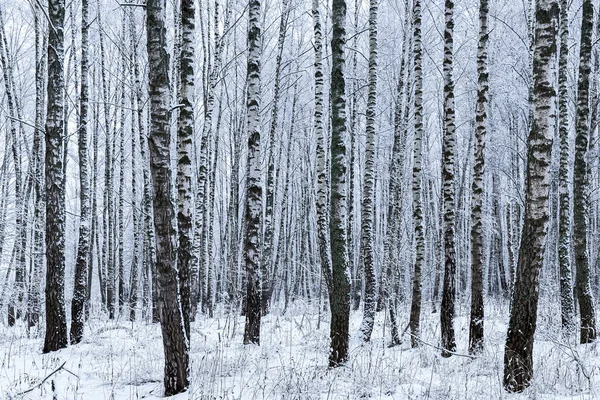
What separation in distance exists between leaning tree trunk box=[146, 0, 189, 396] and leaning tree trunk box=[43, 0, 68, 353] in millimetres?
4266

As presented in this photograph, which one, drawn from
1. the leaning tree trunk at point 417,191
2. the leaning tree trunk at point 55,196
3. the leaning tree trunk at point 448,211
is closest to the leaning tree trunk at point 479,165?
the leaning tree trunk at point 448,211

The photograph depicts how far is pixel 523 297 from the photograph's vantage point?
566 centimetres

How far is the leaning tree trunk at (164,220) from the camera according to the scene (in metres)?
5.57

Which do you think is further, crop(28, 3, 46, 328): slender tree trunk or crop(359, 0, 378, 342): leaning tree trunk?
crop(28, 3, 46, 328): slender tree trunk

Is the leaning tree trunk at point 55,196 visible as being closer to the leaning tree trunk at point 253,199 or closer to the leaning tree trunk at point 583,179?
the leaning tree trunk at point 253,199

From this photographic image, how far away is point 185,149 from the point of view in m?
6.53

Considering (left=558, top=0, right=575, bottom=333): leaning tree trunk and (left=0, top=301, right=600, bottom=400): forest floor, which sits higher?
(left=558, top=0, right=575, bottom=333): leaning tree trunk

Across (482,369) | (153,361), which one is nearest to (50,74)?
(153,361)

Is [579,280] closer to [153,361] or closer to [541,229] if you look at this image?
[541,229]

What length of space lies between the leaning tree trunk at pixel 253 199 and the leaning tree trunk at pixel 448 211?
3.55m

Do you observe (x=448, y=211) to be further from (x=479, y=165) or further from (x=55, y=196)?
(x=55, y=196)

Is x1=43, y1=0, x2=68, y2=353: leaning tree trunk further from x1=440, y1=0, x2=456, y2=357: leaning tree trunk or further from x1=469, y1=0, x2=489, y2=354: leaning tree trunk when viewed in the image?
x1=469, y1=0, x2=489, y2=354: leaning tree trunk

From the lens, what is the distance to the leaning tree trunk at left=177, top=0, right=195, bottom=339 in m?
6.59

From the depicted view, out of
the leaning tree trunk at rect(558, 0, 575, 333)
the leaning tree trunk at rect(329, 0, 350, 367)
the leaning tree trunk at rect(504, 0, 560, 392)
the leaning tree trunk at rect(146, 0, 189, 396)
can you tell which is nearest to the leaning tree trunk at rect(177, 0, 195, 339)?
the leaning tree trunk at rect(146, 0, 189, 396)
